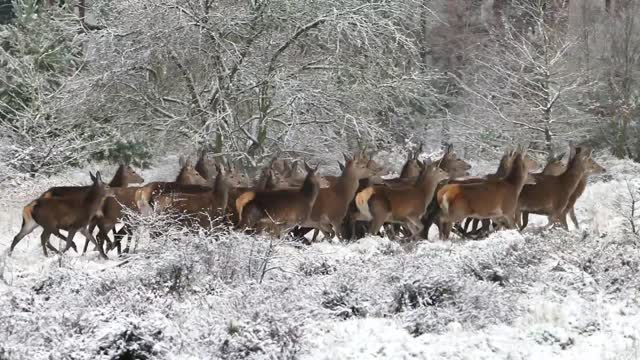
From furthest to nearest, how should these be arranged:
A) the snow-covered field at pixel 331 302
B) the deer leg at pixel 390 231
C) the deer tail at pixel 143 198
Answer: the deer leg at pixel 390 231 → the deer tail at pixel 143 198 → the snow-covered field at pixel 331 302

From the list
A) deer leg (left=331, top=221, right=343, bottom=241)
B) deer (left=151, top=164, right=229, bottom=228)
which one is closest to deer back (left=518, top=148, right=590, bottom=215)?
deer leg (left=331, top=221, right=343, bottom=241)

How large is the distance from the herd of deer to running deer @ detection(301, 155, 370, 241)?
2 centimetres

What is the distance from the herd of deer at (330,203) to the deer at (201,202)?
0.01 m

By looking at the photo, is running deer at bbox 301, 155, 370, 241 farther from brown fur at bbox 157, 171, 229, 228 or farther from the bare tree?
the bare tree

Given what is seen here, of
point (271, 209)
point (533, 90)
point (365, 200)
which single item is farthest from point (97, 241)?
point (533, 90)

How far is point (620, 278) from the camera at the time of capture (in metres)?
9.70

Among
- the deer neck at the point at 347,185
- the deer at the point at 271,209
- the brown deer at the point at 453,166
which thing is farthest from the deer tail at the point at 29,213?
the brown deer at the point at 453,166

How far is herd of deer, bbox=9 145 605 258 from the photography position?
1294 cm

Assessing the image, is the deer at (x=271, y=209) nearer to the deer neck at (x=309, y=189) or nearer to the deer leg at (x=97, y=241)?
the deer neck at (x=309, y=189)

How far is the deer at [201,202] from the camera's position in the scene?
12.9m

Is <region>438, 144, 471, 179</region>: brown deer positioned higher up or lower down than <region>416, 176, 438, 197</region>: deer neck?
lower down

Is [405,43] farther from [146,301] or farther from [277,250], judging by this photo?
[146,301]

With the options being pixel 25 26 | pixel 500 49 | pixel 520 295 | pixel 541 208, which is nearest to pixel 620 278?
pixel 520 295

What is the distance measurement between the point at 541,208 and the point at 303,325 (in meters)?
7.82
